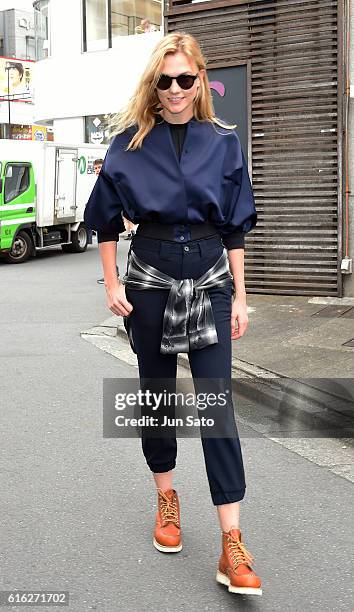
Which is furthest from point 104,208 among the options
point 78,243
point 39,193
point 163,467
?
point 78,243

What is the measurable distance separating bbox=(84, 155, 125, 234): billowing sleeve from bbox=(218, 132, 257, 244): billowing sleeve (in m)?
0.40

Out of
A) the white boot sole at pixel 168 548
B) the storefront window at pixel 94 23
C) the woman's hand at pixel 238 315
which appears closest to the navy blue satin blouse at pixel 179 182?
the woman's hand at pixel 238 315

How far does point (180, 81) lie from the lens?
3176 mm

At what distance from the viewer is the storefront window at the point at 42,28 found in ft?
96.7

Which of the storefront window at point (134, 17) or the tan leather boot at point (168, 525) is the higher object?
the storefront window at point (134, 17)

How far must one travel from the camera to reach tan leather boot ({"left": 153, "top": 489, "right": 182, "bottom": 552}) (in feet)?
11.7

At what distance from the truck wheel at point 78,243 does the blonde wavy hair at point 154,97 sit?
17.0 metres

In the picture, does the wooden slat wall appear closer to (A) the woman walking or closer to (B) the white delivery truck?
(B) the white delivery truck

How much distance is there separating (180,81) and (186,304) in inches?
32.3

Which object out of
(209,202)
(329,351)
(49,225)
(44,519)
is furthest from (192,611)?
(49,225)

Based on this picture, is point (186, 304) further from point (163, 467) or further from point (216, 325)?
point (163, 467)

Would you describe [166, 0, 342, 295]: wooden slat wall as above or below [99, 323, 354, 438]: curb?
above

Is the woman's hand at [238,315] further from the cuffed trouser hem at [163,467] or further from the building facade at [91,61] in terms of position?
the building facade at [91,61]

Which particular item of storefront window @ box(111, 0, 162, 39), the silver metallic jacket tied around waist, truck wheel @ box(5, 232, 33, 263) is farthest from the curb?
storefront window @ box(111, 0, 162, 39)
